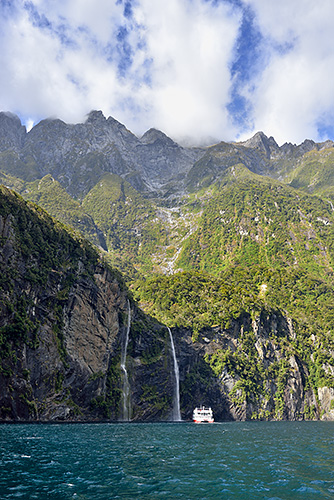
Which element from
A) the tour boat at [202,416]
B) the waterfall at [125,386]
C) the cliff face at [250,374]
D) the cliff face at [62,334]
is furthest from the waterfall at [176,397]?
the waterfall at [125,386]

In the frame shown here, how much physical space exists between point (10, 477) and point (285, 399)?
125 meters

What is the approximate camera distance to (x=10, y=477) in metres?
21.8

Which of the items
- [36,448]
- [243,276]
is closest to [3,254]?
[36,448]

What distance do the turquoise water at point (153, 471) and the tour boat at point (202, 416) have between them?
59133 mm

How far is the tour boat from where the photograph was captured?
95562 mm

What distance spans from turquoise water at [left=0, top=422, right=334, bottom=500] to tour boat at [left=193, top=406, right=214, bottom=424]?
59133mm

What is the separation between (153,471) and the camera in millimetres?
26234

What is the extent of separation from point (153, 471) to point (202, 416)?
251ft

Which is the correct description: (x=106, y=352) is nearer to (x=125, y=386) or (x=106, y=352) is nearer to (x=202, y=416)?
(x=125, y=386)

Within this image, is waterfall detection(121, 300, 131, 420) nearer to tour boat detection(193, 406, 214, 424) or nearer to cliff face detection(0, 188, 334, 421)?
cliff face detection(0, 188, 334, 421)

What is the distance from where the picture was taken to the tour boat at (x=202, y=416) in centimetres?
9556

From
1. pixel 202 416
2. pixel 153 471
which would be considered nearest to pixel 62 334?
pixel 202 416

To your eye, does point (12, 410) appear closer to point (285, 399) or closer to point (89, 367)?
point (89, 367)

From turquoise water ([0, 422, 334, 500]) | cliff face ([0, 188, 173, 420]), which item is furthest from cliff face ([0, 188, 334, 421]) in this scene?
turquoise water ([0, 422, 334, 500])
